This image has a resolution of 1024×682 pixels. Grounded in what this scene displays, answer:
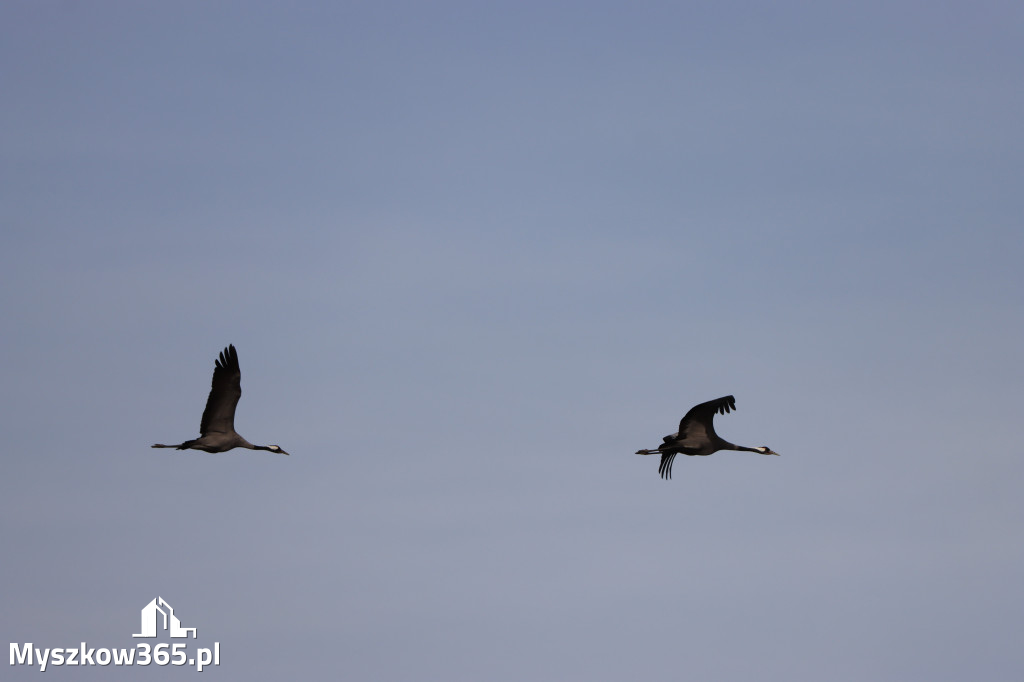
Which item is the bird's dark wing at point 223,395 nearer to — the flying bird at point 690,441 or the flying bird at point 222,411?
the flying bird at point 222,411

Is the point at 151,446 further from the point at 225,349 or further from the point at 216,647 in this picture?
the point at 216,647

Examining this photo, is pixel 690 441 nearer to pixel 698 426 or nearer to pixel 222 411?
pixel 698 426

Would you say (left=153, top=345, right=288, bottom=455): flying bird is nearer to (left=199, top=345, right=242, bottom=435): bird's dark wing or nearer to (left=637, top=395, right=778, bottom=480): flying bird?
(left=199, top=345, right=242, bottom=435): bird's dark wing

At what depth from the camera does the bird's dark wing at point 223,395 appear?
73.9 metres

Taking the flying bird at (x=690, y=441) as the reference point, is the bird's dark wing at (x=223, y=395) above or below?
above

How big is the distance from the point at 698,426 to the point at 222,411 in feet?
64.1

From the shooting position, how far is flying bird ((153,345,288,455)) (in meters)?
73.9

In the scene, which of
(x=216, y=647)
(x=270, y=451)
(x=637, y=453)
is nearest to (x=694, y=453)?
(x=637, y=453)

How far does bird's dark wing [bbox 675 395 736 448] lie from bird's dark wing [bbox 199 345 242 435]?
18200 mm

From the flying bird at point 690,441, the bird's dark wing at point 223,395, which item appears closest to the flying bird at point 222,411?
the bird's dark wing at point 223,395

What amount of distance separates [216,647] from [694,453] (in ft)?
99.3

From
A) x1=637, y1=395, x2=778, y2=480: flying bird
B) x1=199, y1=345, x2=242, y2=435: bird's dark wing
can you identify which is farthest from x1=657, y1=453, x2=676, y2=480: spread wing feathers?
x1=199, y1=345, x2=242, y2=435: bird's dark wing

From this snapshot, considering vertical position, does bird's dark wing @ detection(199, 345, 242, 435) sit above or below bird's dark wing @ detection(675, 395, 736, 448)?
above

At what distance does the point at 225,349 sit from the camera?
2918 inches
